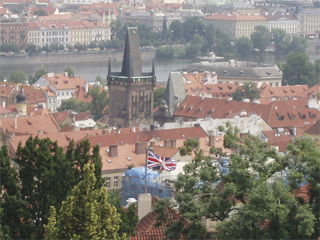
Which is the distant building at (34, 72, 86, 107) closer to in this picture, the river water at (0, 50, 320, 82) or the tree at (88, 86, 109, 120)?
the tree at (88, 86, 109, 120)

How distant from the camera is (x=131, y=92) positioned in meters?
41.8

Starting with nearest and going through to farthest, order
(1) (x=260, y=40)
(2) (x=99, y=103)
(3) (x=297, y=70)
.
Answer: (2) (x=99, y=103) → (3) (x=297, y=70) → (1) (x=260, y=40)

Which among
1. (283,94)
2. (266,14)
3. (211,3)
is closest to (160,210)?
(283,94)

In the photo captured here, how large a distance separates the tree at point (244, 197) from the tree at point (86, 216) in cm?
230

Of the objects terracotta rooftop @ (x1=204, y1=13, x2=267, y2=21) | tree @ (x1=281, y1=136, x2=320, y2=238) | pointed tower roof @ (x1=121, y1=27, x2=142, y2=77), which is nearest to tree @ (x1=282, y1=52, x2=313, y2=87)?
pointed tower roof @ (x1=121, y1=27, x2=142, y2=77)

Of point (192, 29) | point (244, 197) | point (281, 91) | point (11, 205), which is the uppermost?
point (244, 197)

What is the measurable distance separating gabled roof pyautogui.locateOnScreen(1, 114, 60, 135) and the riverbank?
172 feet

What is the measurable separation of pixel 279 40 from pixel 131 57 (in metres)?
63.0

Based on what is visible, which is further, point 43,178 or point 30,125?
point 30,125

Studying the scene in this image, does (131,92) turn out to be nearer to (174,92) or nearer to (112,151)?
(174,92)

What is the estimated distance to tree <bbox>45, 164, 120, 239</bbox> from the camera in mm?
10167

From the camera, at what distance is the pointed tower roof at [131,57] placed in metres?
41.8

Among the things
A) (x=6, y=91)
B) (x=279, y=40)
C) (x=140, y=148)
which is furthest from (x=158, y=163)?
(x=279, y=40)

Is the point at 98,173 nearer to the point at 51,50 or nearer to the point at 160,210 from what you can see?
the point at 160,210
